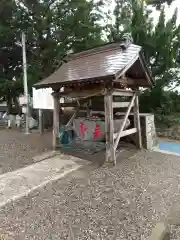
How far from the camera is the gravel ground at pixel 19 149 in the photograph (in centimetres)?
517

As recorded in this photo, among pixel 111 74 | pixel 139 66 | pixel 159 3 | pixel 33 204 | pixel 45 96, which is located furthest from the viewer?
pixel 159 3

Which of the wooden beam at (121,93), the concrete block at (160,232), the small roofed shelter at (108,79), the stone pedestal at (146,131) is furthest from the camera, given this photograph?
the stone pedestal at (146,131)

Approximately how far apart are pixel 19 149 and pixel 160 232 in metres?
5.16

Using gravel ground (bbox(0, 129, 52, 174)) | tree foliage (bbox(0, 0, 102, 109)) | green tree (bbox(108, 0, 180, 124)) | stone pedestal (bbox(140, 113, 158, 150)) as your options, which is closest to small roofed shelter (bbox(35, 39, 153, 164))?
stone pedestal (bbox(140, 113, 158, 150))

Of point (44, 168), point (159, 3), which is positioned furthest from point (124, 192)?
point (159, 3)

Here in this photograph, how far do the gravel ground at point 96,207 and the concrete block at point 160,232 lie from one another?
73 millimetres

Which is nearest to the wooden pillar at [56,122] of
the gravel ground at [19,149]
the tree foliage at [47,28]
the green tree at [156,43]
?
the gravel ground at [19,149]

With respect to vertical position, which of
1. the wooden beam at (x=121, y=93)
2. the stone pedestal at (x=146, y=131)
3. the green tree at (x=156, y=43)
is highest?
the green tree at (x=156, y=43)

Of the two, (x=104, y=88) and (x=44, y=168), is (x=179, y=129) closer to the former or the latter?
(x=104, y=88)

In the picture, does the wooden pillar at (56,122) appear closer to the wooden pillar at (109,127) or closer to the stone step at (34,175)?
the stone step at (34,175)

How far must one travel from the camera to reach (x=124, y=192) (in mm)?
3662

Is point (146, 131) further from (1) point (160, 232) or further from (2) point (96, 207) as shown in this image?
(1) point (160, 232)

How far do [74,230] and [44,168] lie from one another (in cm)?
239

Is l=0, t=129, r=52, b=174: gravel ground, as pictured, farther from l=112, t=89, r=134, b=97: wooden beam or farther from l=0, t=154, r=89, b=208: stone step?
l=112, t=89, r=134, b=97: wooden beam
